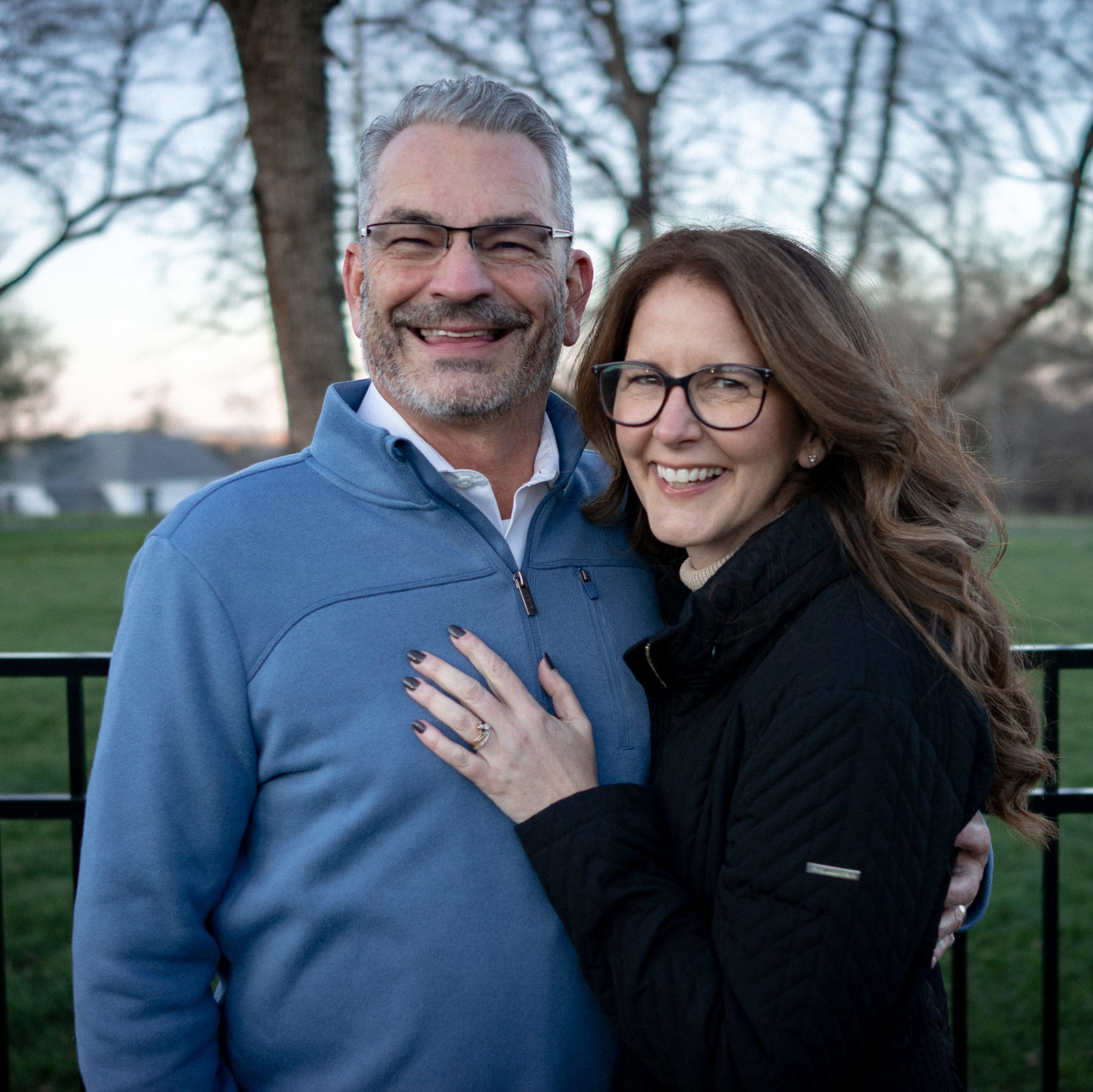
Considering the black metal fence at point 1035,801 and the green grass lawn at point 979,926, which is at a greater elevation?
the black metal fence at point 1035,801

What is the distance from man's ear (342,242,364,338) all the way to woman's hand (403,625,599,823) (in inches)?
34.1

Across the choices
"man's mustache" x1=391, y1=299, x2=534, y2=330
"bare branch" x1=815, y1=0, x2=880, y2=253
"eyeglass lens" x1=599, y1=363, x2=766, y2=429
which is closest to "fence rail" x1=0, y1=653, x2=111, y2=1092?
"man's mustache" x1=391, y1=299, x2=534, y2=330

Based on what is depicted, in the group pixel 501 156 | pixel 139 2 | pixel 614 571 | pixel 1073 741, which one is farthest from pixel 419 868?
pixel 1073 741

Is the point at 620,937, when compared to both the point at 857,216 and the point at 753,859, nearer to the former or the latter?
the point at 753,859

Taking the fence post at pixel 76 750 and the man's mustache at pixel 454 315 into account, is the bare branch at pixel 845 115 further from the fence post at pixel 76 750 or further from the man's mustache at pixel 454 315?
the fence post at pixel 76 750

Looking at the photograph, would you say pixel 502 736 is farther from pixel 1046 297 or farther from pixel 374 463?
pixel 1046 297

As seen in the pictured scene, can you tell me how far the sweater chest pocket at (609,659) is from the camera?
2.00 meters

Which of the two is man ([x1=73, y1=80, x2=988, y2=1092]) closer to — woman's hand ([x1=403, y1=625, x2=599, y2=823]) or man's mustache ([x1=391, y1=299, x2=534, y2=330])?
woman's hand ([x1=403, y1=625, x2=599, y2=823])

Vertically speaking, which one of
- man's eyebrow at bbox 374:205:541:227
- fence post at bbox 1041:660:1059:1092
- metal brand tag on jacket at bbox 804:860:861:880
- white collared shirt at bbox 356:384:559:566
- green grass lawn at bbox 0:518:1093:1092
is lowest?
green grass lawn at bbox 0:518:1093:1092

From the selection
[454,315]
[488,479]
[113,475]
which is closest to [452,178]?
[454,315]

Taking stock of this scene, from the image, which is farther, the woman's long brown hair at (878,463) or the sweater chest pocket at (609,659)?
the sweater chest pocket at (609,659)

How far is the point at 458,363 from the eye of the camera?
2131 millimetres

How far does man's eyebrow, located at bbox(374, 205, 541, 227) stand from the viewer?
2.10 metres

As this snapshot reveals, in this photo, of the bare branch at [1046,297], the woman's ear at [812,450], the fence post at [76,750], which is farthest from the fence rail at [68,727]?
the bare branch at [1046,297]
